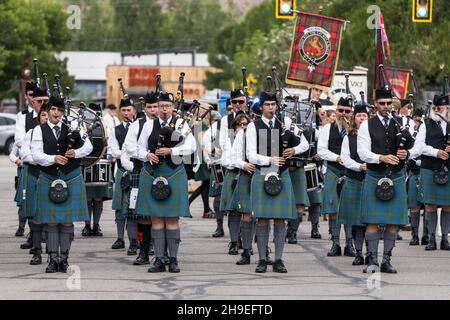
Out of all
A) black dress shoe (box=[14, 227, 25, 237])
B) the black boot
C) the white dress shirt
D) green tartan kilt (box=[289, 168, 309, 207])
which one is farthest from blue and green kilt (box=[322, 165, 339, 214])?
black dress shoe (box=[14, 227, 25, 237])

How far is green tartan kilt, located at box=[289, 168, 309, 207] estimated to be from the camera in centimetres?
1588

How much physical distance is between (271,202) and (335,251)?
213 cm

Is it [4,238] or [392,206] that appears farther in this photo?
[4,238]

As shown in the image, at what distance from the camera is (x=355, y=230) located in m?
14.6

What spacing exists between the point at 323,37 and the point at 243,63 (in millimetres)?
50793

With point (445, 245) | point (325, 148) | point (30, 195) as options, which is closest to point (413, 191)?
point (445, 245)

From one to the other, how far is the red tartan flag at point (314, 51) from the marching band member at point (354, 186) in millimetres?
5100

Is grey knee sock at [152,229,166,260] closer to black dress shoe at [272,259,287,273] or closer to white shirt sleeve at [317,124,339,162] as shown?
black dress shoe at [272,259,287,273]

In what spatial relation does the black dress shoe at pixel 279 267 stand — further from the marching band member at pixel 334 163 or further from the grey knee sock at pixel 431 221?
the grey knee sock at pixel 431 221

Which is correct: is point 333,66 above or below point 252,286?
above

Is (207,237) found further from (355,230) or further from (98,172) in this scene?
(355,230)

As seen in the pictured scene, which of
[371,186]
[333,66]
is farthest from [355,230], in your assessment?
[333,66]

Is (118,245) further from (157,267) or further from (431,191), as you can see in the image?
(431,191)
